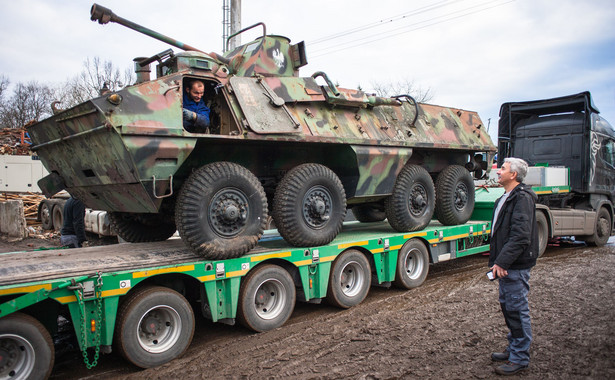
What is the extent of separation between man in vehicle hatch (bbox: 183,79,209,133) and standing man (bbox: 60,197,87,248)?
166 inches

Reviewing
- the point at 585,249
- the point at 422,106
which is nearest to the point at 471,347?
the point at 422,106

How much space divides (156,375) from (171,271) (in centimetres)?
103

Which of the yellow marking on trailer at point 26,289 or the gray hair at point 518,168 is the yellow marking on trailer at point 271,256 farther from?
the gray hair at point 518,168

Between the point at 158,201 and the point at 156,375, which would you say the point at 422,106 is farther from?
the point at 156,375

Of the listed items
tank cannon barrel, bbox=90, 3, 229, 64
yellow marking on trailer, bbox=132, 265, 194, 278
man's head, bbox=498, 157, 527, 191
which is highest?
tank cannon barrel, bbox=90, 3, 229, 64

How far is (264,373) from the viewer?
193 inches

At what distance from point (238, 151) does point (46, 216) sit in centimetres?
1362

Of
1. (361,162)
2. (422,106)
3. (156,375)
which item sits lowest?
(156,375)

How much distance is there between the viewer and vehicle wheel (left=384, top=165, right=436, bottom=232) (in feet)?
27.5

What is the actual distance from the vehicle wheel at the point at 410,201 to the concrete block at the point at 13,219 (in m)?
12.9

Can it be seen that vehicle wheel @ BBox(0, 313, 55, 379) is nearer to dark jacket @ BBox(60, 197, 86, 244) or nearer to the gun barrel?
the gun barrel

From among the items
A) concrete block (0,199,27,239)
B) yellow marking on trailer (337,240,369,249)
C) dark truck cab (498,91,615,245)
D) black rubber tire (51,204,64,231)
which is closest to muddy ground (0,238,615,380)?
yellow marking on trailer (337,240,369,249)

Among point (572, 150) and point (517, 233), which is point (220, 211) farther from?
point (572, 150)

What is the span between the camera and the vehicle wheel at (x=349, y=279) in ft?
23.4
